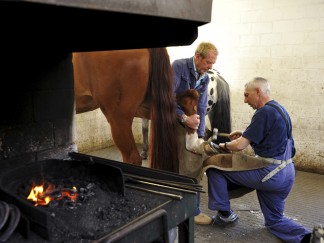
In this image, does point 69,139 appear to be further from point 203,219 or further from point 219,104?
point 219,104

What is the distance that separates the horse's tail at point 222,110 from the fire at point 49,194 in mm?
3183

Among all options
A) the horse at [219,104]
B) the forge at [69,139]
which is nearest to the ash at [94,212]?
the forge at [69,139]

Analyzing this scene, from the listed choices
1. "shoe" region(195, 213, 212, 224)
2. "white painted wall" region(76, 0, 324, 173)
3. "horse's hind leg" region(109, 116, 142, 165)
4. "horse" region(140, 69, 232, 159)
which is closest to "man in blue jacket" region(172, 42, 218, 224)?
"shoe" region(195, 213, 212, 224)

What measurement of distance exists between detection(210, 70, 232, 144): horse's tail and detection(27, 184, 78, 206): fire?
318 cm

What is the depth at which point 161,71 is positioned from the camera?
3150mm

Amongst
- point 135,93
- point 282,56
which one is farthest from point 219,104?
point 135,93

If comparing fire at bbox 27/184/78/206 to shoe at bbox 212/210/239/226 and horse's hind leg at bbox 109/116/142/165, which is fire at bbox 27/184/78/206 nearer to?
horse's hind leg at bbox 109/116/142/165

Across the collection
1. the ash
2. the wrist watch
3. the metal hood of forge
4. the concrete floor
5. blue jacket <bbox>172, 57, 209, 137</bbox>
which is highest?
the metal hood of forge

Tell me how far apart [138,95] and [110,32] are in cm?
137

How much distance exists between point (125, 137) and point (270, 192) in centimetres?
151

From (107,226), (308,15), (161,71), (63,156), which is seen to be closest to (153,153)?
(161,71)

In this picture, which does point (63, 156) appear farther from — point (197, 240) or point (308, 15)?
point (308, 15)

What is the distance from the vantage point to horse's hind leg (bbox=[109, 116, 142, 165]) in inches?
131

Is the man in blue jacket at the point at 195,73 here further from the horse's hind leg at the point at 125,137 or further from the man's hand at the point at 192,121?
the horse's hind leg at the point at 125,137
